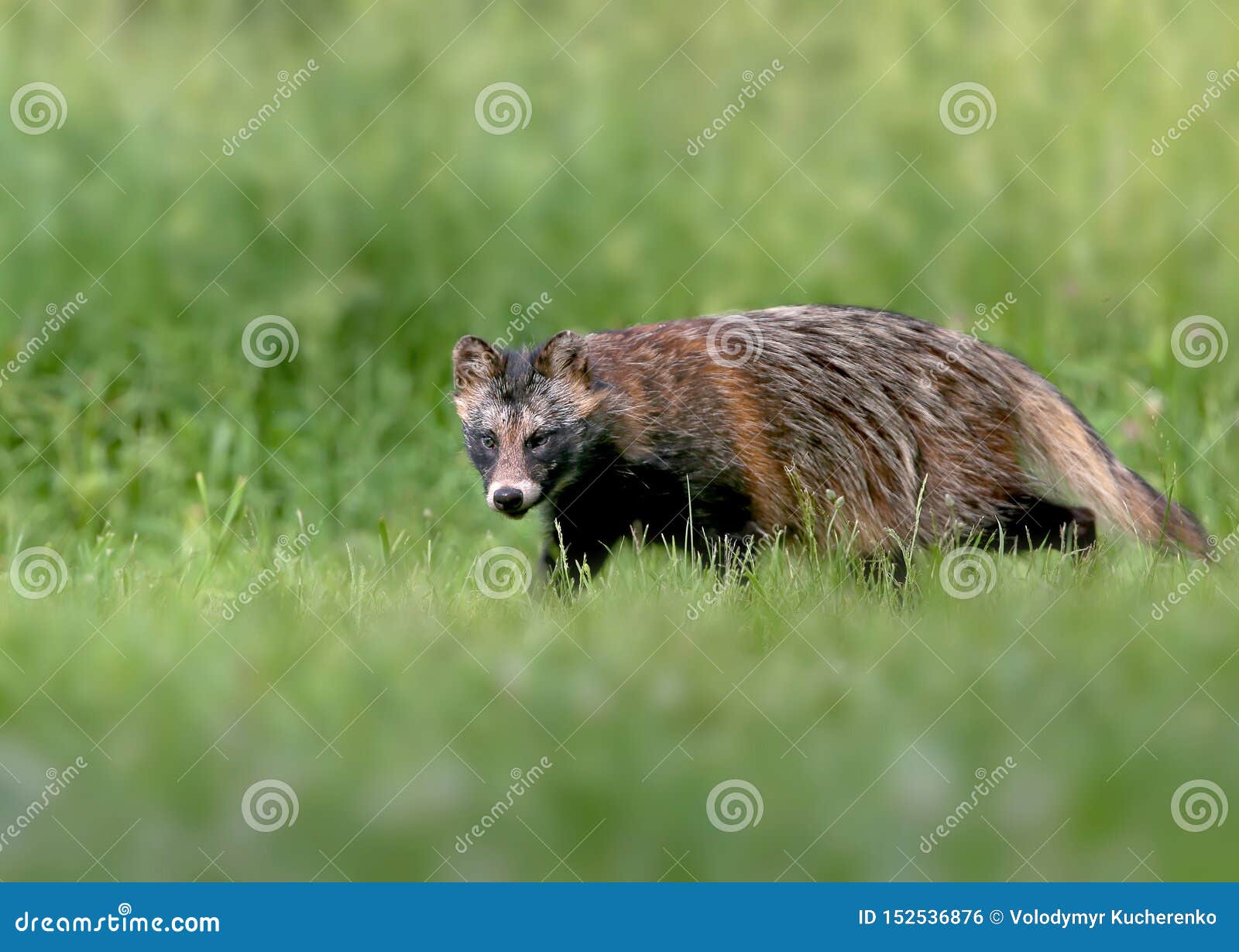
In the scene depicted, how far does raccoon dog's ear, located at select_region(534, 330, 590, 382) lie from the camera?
673cm

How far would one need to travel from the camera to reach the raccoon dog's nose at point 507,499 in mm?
6340

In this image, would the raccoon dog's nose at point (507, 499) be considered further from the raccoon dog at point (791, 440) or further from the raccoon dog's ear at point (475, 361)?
the raccoon dog's ear at point (475, 361)

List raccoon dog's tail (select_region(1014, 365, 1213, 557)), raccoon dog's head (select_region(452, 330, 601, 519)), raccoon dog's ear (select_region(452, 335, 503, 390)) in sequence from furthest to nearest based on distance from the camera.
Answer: raccoon dog's tail (select_region(1014, 365, 1213, 557)), raccoon dog's ear (select_region(452, 335, 503, 390)), raccoon dog's head (select_region(452, 330, 601, 519))

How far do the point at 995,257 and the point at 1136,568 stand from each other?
385cm

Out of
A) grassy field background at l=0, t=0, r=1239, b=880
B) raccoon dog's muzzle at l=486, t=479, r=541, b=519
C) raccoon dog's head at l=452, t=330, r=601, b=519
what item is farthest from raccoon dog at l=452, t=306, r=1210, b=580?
grassy field background at l=0, t=0, r=1239, b=880

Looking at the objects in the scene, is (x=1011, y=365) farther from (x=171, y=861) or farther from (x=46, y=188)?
(x=46, y=188)

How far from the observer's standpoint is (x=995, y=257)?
376 inches

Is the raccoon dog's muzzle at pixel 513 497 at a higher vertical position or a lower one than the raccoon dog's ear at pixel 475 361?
lower

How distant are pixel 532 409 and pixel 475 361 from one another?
40 centimetres

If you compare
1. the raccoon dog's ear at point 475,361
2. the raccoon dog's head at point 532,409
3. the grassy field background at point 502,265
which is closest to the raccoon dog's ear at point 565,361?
the raccoon dog's head at point 532,409

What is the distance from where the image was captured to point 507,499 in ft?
20.8

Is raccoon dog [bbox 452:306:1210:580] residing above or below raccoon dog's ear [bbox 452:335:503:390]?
above

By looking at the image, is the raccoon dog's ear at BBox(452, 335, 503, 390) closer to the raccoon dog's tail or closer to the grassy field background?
the grassy field background

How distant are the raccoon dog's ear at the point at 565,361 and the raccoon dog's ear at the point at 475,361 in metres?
0.21
